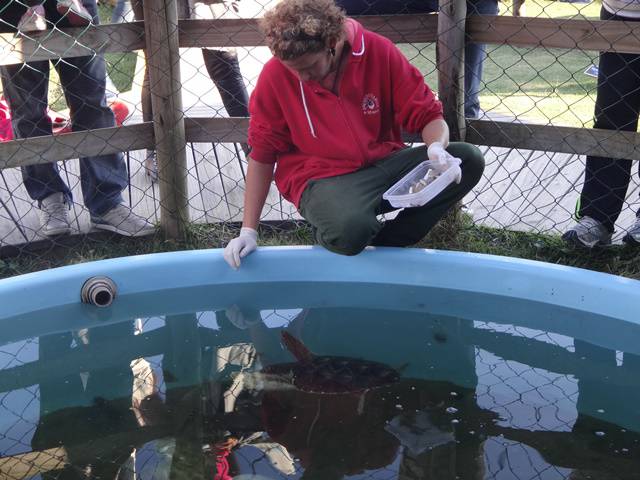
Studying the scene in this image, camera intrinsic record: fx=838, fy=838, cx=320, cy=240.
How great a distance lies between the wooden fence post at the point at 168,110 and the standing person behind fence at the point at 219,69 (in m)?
0.30

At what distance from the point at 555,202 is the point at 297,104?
1416 mm

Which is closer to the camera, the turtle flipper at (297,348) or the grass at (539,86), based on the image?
the turtle flipper at (297,348)

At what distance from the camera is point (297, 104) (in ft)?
8.32

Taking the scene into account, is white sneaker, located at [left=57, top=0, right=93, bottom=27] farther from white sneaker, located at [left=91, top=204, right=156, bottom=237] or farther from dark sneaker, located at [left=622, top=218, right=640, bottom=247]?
dark sneaker, located at [left=622, top=218, right=640, bottom=247]

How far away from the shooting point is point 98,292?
2.65 meters

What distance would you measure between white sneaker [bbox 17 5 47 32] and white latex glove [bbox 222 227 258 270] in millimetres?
944

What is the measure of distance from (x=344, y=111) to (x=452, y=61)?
1.82 feet

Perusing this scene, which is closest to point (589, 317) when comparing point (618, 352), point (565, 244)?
point (618, 352)

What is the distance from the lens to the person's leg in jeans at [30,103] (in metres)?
2.96

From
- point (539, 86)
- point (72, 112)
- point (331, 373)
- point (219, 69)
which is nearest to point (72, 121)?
point (72, 112)

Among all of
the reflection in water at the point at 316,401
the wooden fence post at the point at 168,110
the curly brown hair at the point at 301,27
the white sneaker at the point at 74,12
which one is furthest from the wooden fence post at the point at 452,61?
the white sneaker at the point at 74,12

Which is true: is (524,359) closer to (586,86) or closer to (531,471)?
(531,471)

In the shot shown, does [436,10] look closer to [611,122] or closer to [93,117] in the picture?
[611,122]

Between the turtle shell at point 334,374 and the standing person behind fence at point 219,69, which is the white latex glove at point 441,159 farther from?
the standing person behind fence at point 219,69
